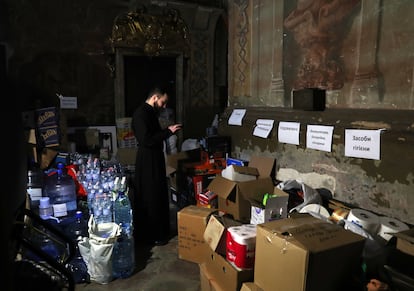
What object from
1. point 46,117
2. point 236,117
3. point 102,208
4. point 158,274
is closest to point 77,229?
point 102,208

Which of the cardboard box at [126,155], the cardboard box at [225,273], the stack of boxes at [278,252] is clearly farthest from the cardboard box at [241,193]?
the cardboard box at [126,155]

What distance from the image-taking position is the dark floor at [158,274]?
2281mm

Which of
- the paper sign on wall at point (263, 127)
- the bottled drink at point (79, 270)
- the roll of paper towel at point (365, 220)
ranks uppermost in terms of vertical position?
the paper sign on wall at point (263, 127)

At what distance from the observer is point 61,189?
8.71 ft

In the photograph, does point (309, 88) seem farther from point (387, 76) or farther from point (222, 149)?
point (222, 149)

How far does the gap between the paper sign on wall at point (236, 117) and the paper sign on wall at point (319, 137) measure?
1.01 m

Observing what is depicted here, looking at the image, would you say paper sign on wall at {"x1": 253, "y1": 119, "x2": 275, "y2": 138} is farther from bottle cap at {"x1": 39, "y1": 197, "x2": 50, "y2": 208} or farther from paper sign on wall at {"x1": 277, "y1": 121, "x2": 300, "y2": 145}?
bottle cap at {"x1": 39, "y1": 197, "x2": 50, "y2": 208}

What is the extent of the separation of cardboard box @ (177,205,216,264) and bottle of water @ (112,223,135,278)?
0.42 m

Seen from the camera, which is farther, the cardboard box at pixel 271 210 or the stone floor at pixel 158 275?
the stone floor at pixel 158 275

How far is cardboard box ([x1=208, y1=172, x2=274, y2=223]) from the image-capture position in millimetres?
2492

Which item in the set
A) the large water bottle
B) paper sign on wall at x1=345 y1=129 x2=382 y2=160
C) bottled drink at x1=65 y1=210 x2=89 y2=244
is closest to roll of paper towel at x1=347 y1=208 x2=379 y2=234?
paper sign on wall at x1=345 y1=129 x2=382 y2=160

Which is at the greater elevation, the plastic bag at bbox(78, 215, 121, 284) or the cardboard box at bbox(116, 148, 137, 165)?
the cardboard box at bbox(116, 148, 137, 165)

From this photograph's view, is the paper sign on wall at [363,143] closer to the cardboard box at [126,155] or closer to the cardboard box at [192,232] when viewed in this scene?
the cardboard box at [192,232]

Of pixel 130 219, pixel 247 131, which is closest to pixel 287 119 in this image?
pixel 247 131
